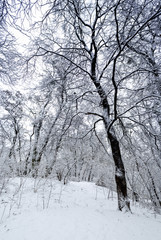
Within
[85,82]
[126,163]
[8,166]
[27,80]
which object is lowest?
[8,166]

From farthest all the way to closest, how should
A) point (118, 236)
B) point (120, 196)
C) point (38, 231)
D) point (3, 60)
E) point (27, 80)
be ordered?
point (27, 80)
point (3, 60)
point (120, 196)
point (118, 236)
point (38, 231)

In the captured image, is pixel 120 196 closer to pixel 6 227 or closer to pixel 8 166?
pixel 6 227

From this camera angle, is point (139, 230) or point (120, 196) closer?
point (139, 230)

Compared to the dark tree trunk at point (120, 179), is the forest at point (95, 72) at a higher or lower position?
higher

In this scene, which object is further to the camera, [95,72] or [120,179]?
[95,72]

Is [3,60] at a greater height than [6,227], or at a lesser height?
greater

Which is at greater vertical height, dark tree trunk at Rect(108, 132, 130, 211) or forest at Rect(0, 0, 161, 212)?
forest at Rect(0, 0, 161, 212)

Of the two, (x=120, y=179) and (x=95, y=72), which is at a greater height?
(x=95, y=72)

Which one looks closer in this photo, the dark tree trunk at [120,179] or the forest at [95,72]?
the forest at [95,72]

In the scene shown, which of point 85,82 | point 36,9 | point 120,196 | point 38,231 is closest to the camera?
point 38,231

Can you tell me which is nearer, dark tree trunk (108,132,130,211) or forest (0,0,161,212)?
forest (0,0,161,212)

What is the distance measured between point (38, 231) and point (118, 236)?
125cm

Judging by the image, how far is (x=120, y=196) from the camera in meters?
3.07

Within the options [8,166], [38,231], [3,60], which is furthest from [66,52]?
[8,166]
